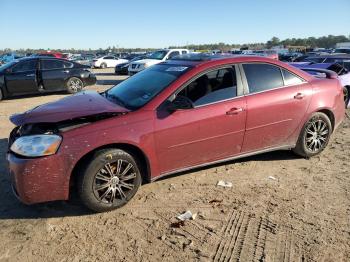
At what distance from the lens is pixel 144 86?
15.9ft

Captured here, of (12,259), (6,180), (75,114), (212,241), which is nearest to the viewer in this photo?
(12,259)

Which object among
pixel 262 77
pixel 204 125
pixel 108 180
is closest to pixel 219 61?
pixel 262 77

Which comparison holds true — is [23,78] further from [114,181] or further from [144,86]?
[114,181]

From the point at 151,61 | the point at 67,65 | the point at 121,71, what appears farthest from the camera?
the point at 121,71

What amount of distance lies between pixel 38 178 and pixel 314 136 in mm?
4084

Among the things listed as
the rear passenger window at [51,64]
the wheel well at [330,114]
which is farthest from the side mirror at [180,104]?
the rear passenger window at [51,64]

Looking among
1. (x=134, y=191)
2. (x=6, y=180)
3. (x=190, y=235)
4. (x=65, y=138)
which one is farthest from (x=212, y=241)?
(x=6, y=180)

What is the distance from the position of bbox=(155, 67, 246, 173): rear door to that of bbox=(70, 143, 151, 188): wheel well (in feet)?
0.61

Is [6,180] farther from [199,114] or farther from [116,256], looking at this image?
[199,114]

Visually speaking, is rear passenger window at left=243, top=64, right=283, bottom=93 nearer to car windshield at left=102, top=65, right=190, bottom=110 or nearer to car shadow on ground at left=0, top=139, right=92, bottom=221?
car windshield at left=102, top=65, right=190, bottom=110

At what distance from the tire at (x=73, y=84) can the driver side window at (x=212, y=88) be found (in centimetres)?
999

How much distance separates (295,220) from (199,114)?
64.3 inches

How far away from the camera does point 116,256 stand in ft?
10.7

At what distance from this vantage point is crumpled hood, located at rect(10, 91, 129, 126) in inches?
155
